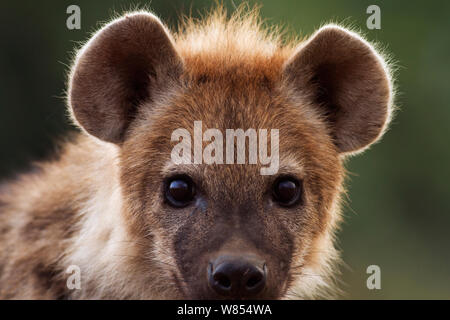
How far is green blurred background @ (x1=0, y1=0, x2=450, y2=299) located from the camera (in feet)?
22.0

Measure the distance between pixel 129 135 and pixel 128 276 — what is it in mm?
585

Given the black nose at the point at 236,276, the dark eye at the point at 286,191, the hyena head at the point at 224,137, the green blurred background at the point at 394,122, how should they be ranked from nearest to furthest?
the black nose at the point at 236,276, the hyena head at the point at 224,137, the dark eye at the point at 286,191, the green blurred background at the point at 394,122

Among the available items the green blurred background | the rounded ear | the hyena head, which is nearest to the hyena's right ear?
the hyena head

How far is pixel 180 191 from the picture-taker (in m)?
2.78

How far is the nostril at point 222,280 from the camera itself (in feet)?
8.14

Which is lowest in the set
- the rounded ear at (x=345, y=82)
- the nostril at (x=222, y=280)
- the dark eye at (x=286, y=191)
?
the nostril at (x=222, y=280)

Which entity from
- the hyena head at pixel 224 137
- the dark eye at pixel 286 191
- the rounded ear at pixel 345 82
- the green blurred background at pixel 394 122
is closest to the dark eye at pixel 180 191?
the hyena head at pixel 224 137

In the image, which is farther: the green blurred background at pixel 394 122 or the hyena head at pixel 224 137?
the green blurred background at pixel 394 122

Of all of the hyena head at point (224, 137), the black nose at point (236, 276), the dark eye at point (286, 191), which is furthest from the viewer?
the dark eye at point (286, 191)

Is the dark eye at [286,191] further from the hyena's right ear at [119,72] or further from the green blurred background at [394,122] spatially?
the green blurred background at [394,122]

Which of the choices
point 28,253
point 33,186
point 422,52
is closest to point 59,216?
point 28,253

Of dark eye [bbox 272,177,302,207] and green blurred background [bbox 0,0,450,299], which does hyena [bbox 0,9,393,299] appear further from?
green blurred background [bbox 0,0,450,299]

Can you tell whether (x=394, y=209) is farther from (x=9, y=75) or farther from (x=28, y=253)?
(x=28, y=253)

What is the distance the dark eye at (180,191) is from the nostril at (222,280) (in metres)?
0.39
